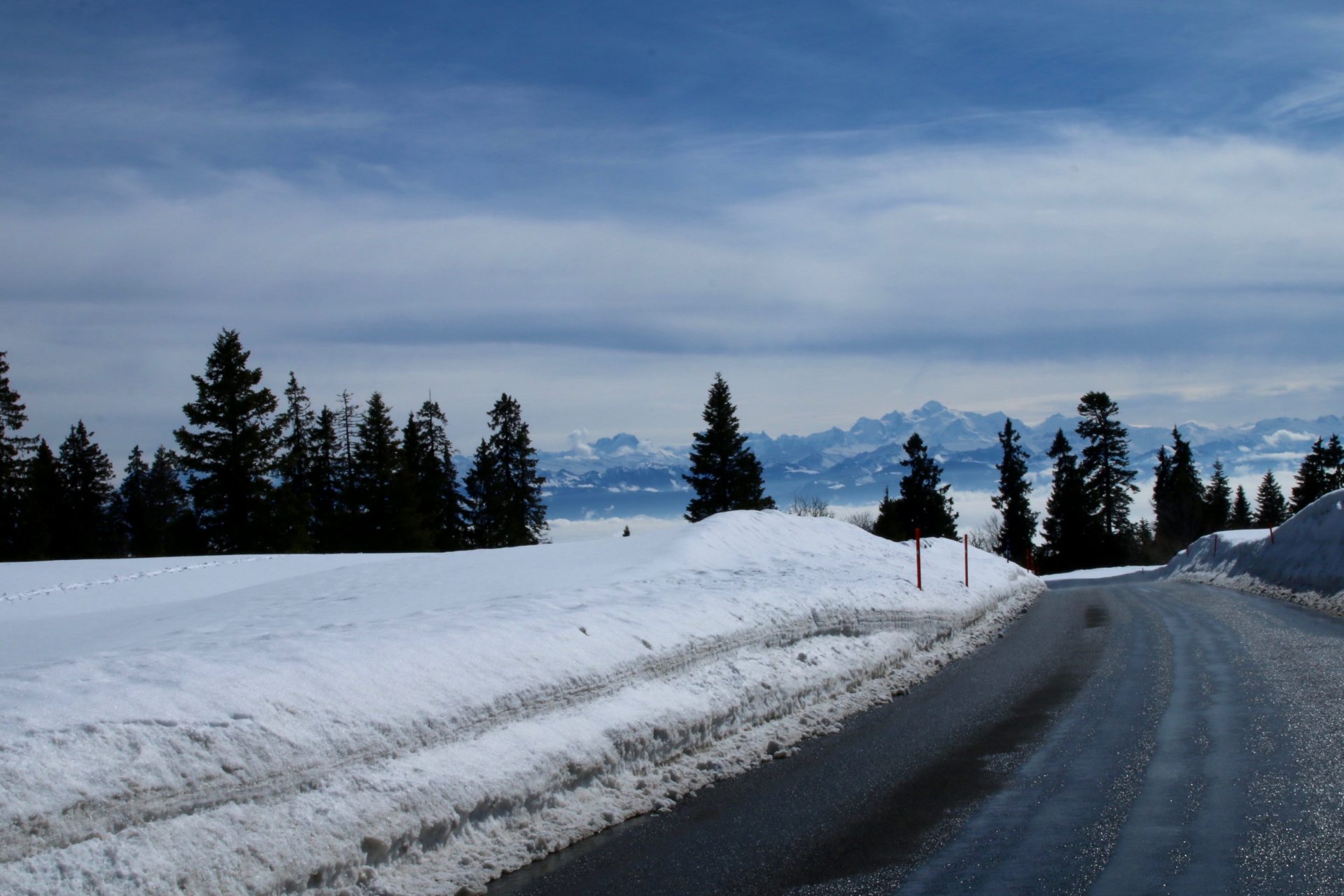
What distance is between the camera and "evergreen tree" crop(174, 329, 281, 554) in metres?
46.1

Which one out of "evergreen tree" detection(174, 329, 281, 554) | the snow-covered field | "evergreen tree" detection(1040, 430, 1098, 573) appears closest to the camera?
the snow-covered field

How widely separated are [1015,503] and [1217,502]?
23.8 metres

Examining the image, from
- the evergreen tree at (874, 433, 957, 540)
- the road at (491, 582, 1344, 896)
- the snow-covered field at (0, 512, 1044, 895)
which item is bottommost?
the road at (491, 582, 1344, 896)

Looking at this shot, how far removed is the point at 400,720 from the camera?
6.37m

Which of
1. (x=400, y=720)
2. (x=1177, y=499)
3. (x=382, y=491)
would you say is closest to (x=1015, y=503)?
(x=1177, y=499)

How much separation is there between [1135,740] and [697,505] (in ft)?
164

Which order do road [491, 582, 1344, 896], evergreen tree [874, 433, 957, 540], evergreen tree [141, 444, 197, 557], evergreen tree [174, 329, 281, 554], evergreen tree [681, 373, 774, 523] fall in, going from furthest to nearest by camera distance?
evergreen tree [874, 433, 957, 540] < evergreen tree [141, 444, 197, 557] < evergreen tree [681, 373, 774, 523] < evergreen tree [174, 329, 281, 554] < road [491, 582, 1344, 896]

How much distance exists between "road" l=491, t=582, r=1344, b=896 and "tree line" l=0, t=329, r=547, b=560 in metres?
42.6

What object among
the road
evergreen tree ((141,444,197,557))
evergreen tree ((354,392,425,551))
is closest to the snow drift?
the road

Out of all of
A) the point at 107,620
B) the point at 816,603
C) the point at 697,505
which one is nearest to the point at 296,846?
the point at 816,603

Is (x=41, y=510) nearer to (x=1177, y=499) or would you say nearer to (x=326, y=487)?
(x=326, y=487)

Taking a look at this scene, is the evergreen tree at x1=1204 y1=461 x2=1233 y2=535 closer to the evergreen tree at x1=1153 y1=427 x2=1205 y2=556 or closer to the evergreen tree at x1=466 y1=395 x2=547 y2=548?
the evergreen tree at x1=1153 y1=427 x2=1205 y2=556

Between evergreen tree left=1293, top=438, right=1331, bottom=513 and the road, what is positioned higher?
evergreen tree left=1293, top=438, right=1331, bottom=513

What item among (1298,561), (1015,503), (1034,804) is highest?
(1015,503)
